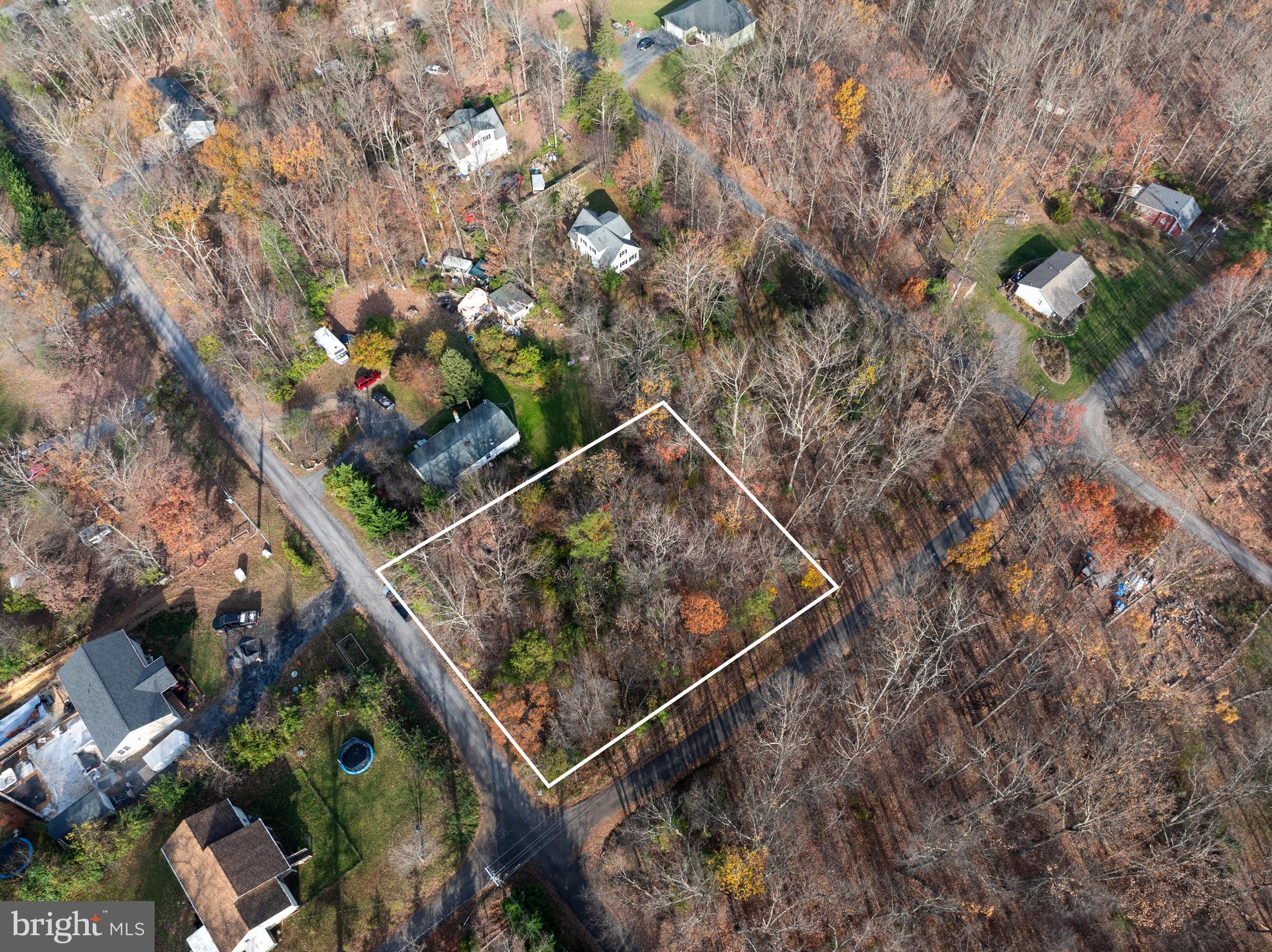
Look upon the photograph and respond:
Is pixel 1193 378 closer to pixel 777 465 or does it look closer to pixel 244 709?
→ pixel 777 465

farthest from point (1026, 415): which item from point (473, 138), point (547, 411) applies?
point (473, 138)

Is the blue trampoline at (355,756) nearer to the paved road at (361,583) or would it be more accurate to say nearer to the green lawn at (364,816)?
the green lawn at (364,816)

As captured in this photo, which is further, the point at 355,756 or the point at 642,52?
the point at 642,52

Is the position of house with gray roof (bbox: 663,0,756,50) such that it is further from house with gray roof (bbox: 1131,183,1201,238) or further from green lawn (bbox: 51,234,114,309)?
green lawn (bbox: 51,234,114,309)

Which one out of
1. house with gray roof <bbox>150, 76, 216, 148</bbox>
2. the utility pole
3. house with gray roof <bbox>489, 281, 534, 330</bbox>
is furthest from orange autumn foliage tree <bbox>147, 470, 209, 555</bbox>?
the utility pole

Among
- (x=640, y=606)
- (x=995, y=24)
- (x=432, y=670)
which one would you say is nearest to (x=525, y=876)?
(x=432, y=670)

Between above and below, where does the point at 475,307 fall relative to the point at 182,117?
below

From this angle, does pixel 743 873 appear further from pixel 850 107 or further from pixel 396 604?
pixel 850 107
